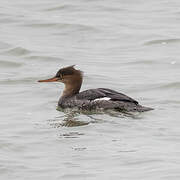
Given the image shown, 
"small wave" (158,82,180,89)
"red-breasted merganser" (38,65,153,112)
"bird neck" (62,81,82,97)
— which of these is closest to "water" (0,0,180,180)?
"small wave" (158,82,180,89)

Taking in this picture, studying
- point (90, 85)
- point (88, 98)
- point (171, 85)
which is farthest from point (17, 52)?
point (88, 98)

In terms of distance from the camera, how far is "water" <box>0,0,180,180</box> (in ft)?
35.5

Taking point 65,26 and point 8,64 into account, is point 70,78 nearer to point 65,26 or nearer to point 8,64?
point 8,64

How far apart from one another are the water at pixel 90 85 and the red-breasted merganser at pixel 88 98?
0.24 meters

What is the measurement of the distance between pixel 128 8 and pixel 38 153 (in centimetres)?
1152

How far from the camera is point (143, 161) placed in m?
10.8

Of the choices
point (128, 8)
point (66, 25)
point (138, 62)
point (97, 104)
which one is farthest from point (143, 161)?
point (128, 8)

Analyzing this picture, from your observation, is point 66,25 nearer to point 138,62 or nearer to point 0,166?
point 138,62

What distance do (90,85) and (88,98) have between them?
218 centimetres

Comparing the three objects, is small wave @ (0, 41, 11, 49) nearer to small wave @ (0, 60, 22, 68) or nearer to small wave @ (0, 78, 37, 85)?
small wave @ (0, 60, 22, 68)

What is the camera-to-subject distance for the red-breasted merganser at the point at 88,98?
13.6 metres

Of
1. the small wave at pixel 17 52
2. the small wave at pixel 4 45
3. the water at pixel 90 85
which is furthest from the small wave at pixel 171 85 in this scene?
the small wave at pixel 4 45

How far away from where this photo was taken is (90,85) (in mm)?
16359

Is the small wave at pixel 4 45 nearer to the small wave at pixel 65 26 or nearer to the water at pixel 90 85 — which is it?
the water at pixel 90 85
